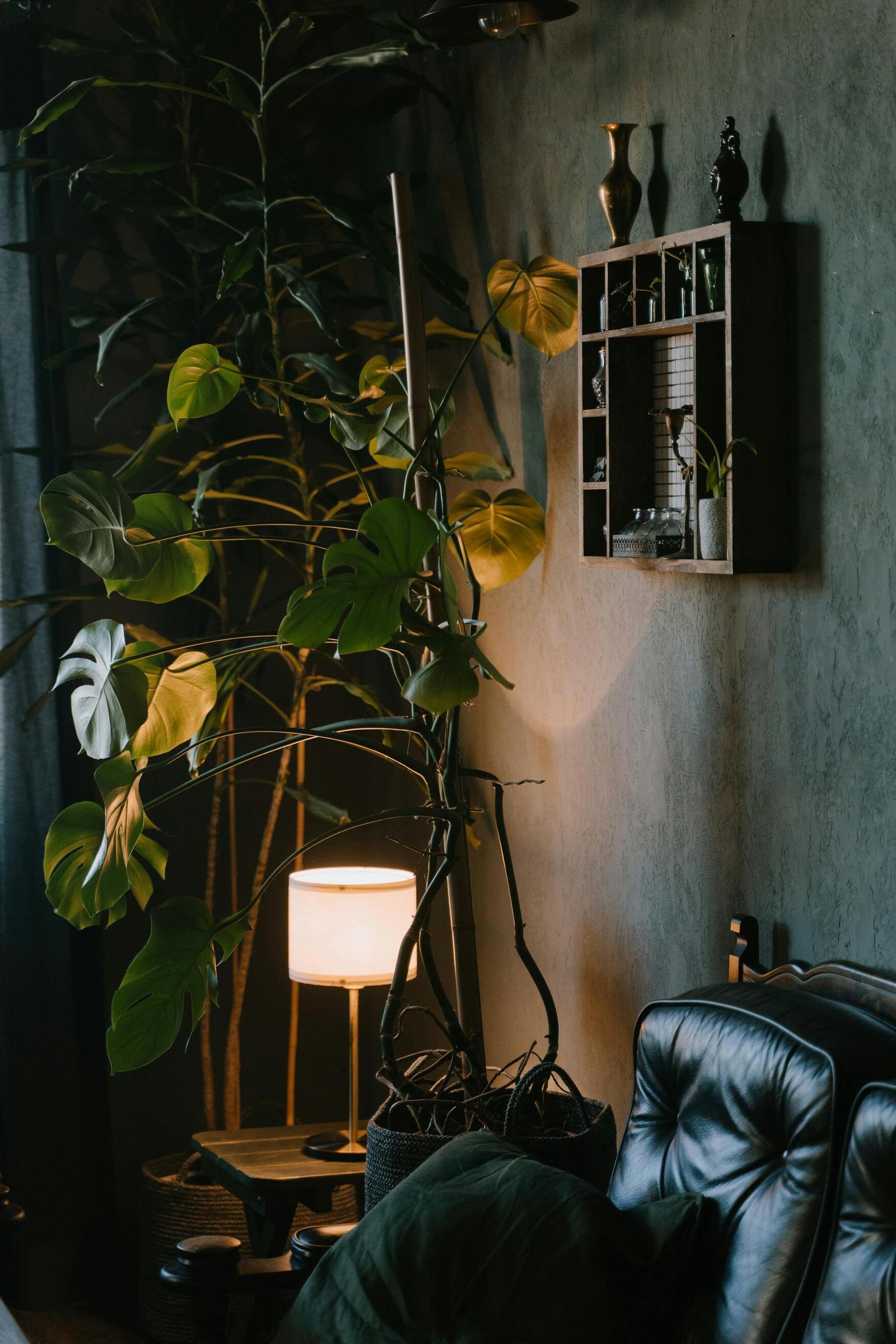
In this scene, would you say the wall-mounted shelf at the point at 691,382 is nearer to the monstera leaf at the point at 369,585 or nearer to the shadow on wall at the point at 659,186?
the shadow on wall at the point at 659,186

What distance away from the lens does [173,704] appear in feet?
8.41

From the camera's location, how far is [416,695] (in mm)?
2084

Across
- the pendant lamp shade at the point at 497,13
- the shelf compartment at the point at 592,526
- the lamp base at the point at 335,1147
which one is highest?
the pendant lamp shade at the point at 497,13

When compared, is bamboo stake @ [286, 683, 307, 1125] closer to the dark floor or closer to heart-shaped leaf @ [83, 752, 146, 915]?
the dark floor

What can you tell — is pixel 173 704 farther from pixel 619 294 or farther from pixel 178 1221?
pixel 178 1221

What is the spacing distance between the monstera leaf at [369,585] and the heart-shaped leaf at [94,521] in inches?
11.4

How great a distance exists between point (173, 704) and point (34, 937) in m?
1.12

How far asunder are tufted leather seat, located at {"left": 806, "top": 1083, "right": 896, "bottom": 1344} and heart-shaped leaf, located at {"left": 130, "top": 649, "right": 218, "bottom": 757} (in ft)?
4.48

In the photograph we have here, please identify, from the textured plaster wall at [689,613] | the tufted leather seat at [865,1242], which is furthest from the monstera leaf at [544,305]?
the tufted leather seat at [865,1242]

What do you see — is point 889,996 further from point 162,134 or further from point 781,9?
point 162,134

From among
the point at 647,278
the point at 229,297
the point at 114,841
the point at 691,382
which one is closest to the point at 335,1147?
the point at 114,841

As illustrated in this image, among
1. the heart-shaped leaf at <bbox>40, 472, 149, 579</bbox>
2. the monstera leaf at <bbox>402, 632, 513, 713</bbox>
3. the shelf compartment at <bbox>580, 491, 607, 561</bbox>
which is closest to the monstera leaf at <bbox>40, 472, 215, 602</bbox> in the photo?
the heart-shaped leaf at <bbox>40, 472, 149, 579</bbox>

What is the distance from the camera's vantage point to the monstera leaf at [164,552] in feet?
7.66

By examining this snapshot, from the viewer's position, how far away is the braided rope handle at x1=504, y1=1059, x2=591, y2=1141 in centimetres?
219
